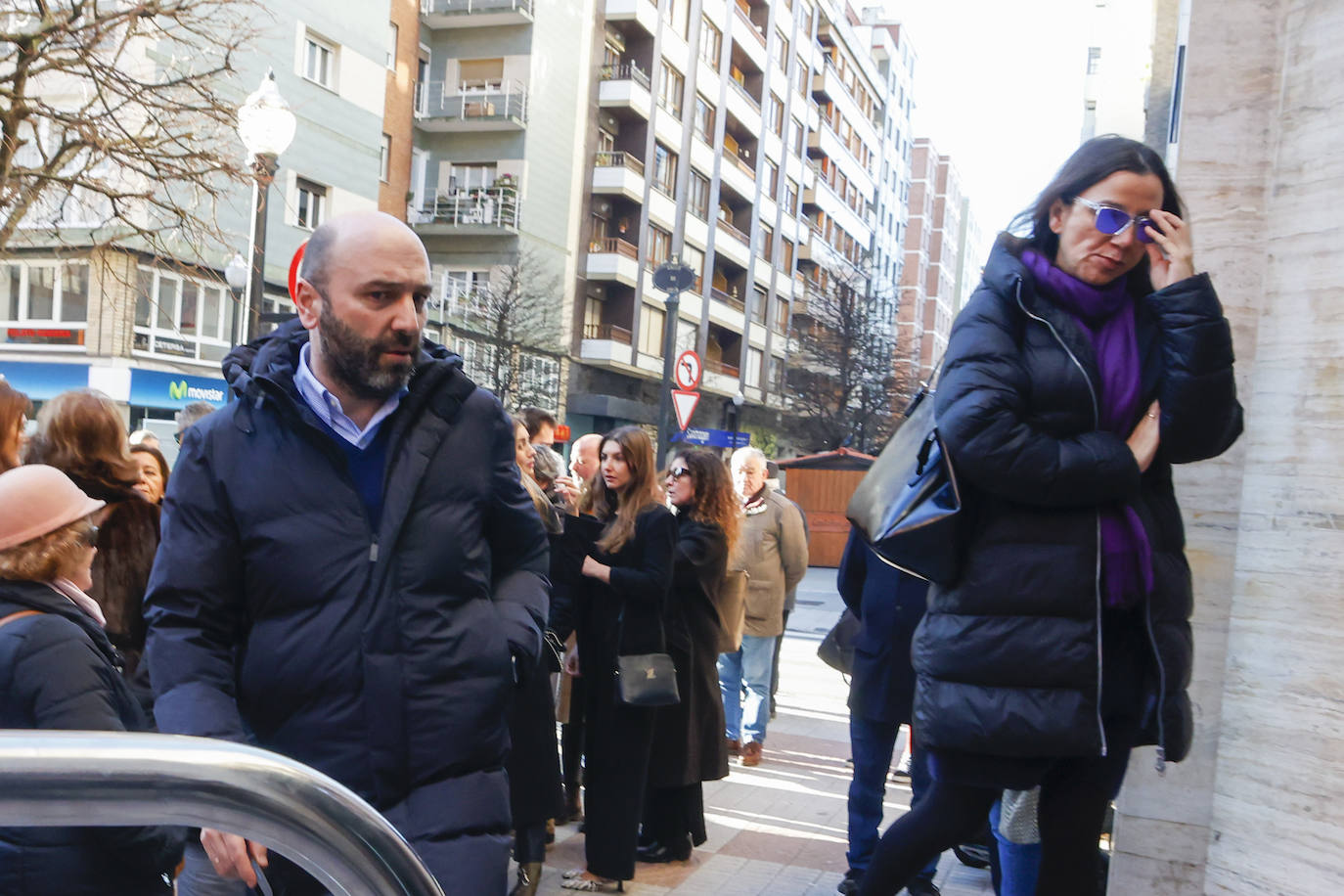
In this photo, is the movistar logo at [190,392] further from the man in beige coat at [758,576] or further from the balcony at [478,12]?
the man in beige coat at [758,576]

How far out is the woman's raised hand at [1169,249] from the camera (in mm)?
2631

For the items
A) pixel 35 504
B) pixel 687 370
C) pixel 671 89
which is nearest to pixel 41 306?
pixel 687 370

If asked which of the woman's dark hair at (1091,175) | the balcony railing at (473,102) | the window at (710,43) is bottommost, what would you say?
the woman's dark hair at (1091,175)

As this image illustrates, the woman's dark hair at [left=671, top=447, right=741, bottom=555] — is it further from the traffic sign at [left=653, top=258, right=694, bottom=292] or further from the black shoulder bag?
the traffic sign at [left=653, top=258, right=694, bottom=292]

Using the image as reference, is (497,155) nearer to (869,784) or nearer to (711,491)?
(711,491)

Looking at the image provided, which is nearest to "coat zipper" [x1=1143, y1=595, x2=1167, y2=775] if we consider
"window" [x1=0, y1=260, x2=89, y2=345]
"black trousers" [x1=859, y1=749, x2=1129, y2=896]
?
"black trousers" [x1=859, y1=749, x2=1129, y2=896]

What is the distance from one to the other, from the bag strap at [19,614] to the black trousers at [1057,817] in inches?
80.0

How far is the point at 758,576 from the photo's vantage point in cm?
871

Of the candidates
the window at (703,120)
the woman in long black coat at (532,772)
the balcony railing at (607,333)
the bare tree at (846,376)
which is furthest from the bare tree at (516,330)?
the woman in long black coat at (532,772)

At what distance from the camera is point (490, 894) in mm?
2402

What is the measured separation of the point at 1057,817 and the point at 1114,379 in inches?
38.1

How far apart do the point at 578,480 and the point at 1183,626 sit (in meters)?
5.18

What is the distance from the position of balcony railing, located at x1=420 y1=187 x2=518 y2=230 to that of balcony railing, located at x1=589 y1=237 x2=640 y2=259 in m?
4.82

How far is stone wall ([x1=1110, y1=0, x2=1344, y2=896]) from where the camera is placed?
9.61 feet
